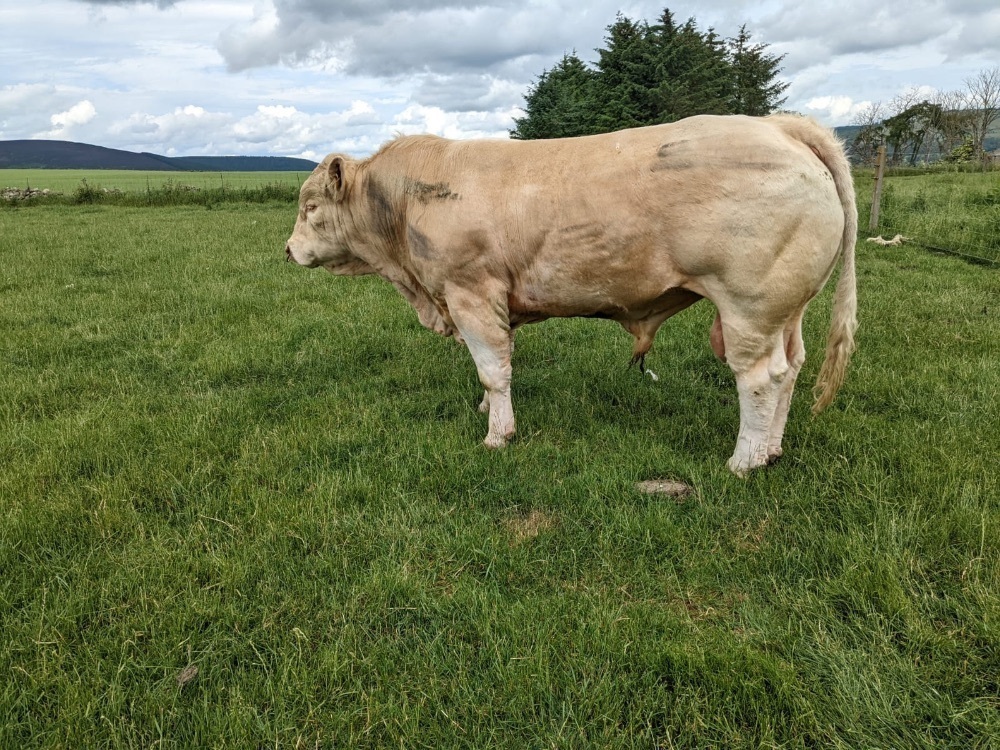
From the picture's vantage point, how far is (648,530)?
11.6ft

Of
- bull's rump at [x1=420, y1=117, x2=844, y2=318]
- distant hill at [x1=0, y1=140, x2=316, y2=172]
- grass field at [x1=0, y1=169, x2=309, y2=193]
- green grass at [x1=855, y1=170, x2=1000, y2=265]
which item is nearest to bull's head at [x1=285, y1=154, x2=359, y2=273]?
bull's rump at [x1=420, y1=117, x2=844, y2=318]

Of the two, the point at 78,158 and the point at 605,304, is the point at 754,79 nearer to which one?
the point at 605,304

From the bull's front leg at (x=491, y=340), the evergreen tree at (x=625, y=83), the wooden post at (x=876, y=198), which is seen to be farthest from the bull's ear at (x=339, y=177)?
the evergreen tree at (x=625, y=83)

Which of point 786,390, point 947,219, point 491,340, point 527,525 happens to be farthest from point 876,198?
point 527,525

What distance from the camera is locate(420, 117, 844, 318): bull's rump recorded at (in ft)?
12.3

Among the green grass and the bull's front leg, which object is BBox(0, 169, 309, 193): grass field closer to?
the green grass

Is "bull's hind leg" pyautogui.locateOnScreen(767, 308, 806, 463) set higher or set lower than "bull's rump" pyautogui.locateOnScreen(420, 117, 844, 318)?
lower

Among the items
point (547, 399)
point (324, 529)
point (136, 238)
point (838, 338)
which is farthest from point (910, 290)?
point (136, 238)

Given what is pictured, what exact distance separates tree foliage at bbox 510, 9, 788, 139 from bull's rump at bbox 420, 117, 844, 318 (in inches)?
1236

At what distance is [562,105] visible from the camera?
125 feet

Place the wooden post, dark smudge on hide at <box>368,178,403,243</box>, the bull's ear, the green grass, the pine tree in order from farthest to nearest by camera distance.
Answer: the pine tree
the wooden post
the green grass
the bull's ear
dark smudge on hide at <box>368,178,403,243</box>

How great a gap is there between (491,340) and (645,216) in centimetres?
139

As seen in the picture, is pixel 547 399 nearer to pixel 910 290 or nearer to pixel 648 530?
pixel 648 530

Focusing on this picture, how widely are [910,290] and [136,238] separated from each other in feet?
48.1
